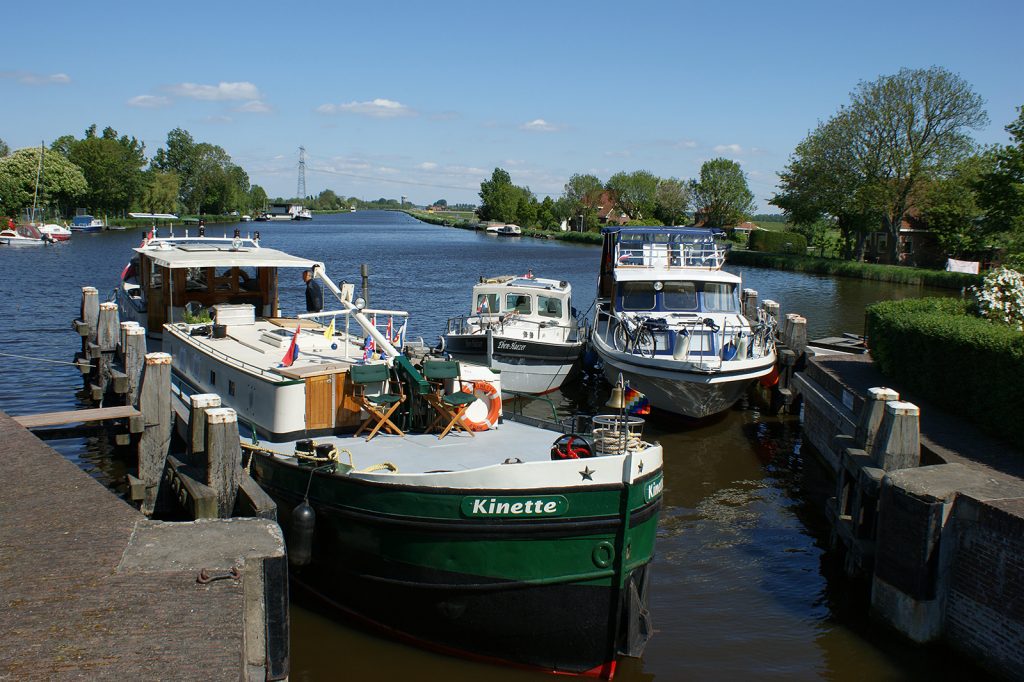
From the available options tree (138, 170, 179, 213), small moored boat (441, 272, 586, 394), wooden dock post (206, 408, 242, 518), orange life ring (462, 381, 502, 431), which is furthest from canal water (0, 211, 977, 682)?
tree (138, 170, 179, 213)

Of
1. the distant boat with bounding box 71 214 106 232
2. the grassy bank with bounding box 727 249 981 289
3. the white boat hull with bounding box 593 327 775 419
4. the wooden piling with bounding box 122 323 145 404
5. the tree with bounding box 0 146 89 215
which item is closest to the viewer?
the wooden piling with bounding box 122 323 145 404

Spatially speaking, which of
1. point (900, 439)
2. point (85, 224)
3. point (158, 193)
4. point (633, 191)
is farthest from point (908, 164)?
point (158, 193)

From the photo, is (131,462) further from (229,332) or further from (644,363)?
(644,363)

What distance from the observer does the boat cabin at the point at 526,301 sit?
76.9 feet

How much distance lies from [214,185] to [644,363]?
135444mm

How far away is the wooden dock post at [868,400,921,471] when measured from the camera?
1126 centimetres

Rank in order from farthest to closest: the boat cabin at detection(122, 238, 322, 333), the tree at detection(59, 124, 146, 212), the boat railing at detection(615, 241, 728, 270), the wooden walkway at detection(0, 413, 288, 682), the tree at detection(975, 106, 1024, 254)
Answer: the tree at detection(59, 124, 146, 212) < the tree at detection(975, 106, 1024, 254) < the boat railing at detection(615, 241, 728, 270) < the boat cabin at detection(122, 238, 322, 333) < the wooden walkway at detection(0, 413, 288, 682)

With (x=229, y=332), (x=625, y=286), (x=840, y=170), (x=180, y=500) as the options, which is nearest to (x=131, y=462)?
(x=229, y=332)

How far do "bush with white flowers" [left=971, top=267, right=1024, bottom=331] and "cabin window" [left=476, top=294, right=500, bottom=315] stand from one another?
11795 millimetres

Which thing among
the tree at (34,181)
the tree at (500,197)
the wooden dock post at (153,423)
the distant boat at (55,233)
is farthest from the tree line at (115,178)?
the wooden dock post at (153,423)

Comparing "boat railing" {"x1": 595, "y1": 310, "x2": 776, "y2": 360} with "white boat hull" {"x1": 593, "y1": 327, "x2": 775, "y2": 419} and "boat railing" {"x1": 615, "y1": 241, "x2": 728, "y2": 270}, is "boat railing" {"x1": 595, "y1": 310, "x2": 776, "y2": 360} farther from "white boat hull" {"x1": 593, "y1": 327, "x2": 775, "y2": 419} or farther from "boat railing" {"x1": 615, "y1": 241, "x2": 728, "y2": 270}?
"boat railing" {"x1": 615, "y1": 241, "x2": 728, "y2": 270}

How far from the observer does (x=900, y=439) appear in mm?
11273

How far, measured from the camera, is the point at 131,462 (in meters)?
16.8

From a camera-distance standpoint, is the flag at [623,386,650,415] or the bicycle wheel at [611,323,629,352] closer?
the flag at [623,386,650,415]
